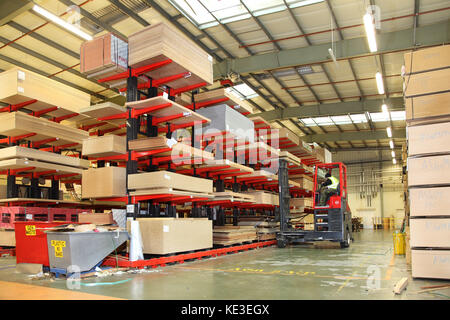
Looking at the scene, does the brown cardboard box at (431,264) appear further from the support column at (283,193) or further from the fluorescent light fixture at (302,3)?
the fluorescent light fixture at (302,3)

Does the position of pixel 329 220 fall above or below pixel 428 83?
below

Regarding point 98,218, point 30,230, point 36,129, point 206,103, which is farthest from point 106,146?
point 206,103

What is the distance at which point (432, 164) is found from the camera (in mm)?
4879

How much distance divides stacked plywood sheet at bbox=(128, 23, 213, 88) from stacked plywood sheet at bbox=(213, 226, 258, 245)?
377cm

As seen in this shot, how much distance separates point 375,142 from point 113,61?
24.3 metres

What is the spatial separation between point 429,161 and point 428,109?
0.76 m

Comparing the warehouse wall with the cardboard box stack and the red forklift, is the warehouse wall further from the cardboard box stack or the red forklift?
the cardboard box stack

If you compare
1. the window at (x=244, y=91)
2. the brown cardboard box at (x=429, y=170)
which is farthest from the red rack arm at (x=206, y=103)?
the window at (x=244, y=91)

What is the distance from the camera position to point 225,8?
9758 mm

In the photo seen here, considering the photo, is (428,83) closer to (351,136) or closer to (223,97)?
(223,97)

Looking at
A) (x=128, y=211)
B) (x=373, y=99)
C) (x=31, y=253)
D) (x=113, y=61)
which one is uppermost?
(x=373, y=99)

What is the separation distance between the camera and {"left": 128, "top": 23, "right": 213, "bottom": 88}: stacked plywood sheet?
6230 mm

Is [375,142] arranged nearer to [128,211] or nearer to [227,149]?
[227,149]
